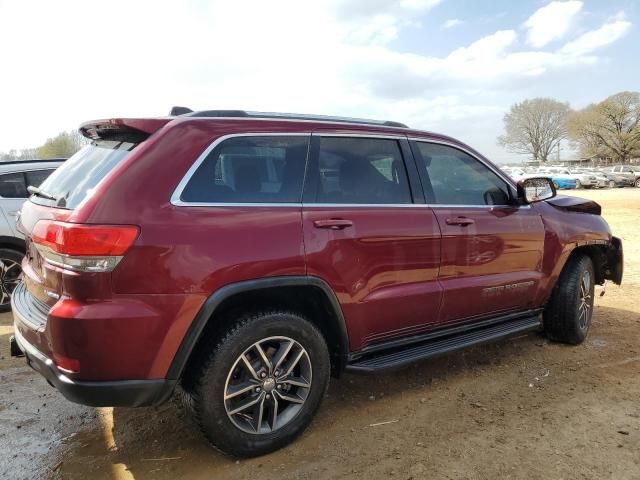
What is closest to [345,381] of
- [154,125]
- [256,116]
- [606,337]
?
[256,116]

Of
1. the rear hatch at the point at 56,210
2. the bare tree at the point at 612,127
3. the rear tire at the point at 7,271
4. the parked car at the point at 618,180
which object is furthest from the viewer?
the bare tree at the point at 612,127

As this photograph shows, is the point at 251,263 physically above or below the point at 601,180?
above

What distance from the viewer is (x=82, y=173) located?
2.86 meters

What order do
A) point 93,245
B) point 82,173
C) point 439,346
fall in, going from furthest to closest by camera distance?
point 439,346
point 82,173
point 93,245

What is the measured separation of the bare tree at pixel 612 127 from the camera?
6166cm

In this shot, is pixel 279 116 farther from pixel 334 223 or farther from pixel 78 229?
pixel 78 229

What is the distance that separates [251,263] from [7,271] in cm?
462

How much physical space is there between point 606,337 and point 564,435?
2283mm

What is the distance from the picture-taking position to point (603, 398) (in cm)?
362

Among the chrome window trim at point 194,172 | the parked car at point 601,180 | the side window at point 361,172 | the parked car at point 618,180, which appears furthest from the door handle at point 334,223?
the parked car at point 618,180

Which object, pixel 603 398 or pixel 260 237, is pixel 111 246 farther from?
pixel 603 398

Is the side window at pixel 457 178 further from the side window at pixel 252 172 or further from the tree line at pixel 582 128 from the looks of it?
the tree line at pixel 582 128

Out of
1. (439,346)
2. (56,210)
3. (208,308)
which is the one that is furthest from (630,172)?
(56,210)

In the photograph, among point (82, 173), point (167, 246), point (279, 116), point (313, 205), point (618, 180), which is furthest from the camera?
point (618, 180)
